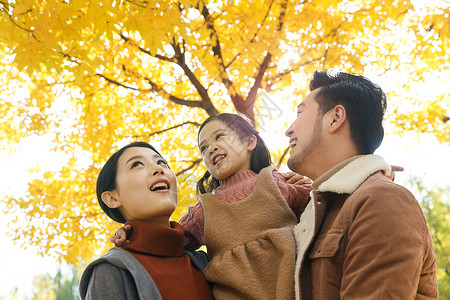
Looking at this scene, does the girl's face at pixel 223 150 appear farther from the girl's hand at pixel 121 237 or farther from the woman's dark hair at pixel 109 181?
the girl's hand at pixel 121 237

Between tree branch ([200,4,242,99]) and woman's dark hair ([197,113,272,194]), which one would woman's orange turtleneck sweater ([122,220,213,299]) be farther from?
tree branch ([200,4,242,99])

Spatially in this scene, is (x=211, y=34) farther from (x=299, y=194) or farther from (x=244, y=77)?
(x=299, y=194)

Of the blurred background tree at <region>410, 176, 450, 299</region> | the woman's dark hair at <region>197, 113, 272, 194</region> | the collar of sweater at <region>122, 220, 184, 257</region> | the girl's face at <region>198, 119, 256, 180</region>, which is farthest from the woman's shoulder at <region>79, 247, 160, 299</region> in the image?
the blurred background tree at <region>410, 176, 450, 299</region>

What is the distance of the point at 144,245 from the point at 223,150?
2.43 ft

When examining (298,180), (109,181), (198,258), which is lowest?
(198,258)

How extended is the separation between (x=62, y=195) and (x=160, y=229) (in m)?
3.94

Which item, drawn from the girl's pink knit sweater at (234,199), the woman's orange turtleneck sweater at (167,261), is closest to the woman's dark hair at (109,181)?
the woman's orange turtleneck sweater at (167,261)

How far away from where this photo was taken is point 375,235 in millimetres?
1384

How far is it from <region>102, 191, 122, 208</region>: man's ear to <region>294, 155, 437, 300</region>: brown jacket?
1.02m

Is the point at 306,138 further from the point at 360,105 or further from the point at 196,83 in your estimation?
the point at 196,83

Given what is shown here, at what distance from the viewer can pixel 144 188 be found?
2.18 metres

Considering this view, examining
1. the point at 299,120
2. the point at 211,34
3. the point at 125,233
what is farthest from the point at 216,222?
the point at 211,34

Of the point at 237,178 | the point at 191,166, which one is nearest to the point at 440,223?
the point at 191,166

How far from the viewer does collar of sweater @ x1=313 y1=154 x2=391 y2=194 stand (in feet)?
5.55
